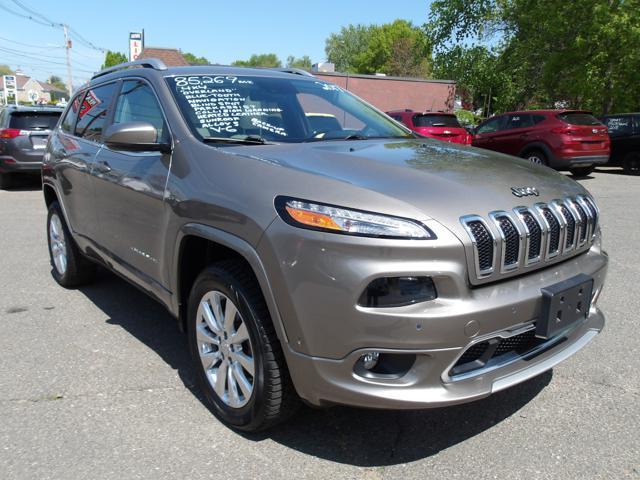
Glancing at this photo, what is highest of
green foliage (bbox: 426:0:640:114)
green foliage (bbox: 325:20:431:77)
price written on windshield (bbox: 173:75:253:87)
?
green foliage (bbox: 325:20:431:77)

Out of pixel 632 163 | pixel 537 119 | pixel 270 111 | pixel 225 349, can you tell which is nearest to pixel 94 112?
pixel 270 111

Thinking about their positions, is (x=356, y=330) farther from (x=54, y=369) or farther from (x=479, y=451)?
(x=54, y=369)

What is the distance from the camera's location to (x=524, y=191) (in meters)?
2.51

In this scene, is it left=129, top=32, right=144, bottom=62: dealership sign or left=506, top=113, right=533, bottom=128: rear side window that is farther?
left=129, top=32, right=144, bottom=62: dealership sign

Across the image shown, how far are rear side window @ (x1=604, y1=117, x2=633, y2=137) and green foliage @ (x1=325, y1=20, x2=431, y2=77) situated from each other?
33549mm

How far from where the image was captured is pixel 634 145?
46.1 feet

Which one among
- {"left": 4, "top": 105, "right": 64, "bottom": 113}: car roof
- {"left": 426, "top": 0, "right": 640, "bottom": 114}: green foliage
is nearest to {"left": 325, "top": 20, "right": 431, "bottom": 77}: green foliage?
{"left": 426, "top": 0, "right": 640, "bottom": 114}: green foliage

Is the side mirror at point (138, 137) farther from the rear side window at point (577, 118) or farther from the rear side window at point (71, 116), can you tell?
the rear side window at point (577, 118)

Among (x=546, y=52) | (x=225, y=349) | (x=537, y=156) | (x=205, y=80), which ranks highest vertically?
(x=546, y=52)

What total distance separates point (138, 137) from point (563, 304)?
7.34 feet

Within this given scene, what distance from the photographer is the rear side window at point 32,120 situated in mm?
10961

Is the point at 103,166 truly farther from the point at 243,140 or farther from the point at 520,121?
the point at 520,121

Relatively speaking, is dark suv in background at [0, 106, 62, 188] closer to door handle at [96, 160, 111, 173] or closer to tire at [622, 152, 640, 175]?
door handle at [96, 160, 111, 173]

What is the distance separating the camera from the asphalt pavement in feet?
8.00
